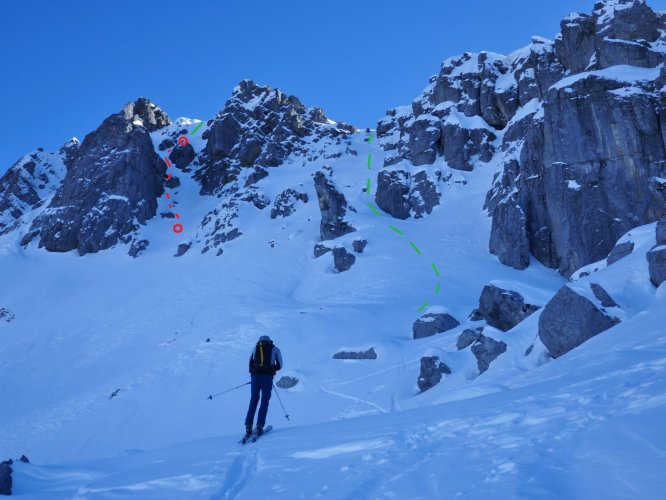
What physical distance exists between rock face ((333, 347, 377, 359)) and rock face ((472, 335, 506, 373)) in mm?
7882

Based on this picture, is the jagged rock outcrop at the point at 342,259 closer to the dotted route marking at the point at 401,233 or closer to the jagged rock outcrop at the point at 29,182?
the dotted route marking at the point at 401,233

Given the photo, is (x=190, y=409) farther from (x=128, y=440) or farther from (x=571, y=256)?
(x=571, y=256)

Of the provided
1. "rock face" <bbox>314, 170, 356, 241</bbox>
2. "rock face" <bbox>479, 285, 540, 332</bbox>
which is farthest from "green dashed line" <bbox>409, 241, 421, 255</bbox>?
"rock face" <bbox>479, 285, 540, 332</bbox>

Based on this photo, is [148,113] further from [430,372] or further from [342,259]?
[430,372]

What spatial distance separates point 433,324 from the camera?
2728 cm

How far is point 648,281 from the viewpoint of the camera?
1430 centimetres

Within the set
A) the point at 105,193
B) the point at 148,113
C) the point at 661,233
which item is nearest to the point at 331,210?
the point at 661,233

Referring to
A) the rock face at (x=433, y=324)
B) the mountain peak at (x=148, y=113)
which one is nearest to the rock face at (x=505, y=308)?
the rock face at (x=433, y=324)

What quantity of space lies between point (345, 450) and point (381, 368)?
16.8 meters

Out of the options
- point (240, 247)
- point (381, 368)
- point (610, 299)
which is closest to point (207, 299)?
point (240, 247)

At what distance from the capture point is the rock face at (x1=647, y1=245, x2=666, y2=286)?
13.6 m

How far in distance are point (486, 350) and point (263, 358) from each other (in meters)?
9.01

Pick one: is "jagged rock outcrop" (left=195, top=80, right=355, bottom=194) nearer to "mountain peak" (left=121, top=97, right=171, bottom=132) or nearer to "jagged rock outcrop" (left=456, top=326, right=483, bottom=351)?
"mountain peak" (left=121, top=97, right=171, bottom=132)

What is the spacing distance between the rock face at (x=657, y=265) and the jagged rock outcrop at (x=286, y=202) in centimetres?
5315
